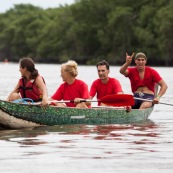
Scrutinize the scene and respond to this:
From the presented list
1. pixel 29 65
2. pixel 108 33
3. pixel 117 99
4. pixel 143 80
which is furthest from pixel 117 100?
pixel 108 33

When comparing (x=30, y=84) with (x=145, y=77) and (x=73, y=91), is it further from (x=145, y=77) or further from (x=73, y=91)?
(x=145, y=77)

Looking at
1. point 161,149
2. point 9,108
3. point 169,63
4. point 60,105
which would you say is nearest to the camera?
point 161,149

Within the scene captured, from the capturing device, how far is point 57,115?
12.9m

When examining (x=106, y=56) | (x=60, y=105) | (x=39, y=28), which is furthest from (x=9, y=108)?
(x=39, y=28)

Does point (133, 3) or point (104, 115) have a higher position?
point (133, 3)

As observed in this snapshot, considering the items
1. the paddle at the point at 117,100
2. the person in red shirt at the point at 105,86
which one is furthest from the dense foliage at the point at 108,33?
the paddle at the point at 117,100

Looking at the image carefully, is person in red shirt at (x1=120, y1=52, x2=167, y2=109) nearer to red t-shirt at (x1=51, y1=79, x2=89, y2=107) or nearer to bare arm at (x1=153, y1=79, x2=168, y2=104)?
bare arm at (x1=153, y1=79, x2=168, y2=104)

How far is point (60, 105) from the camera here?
13367 millimetres

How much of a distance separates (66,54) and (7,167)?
111019 mm

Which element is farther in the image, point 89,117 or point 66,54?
point 66,54

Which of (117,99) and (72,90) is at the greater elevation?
(72,90)

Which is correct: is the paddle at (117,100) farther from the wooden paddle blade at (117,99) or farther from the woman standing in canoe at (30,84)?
the woman standing in canoe at (30,84)

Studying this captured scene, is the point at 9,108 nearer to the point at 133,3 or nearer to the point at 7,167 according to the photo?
the point at 7,167

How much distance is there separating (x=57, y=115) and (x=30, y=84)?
78 centimetres
